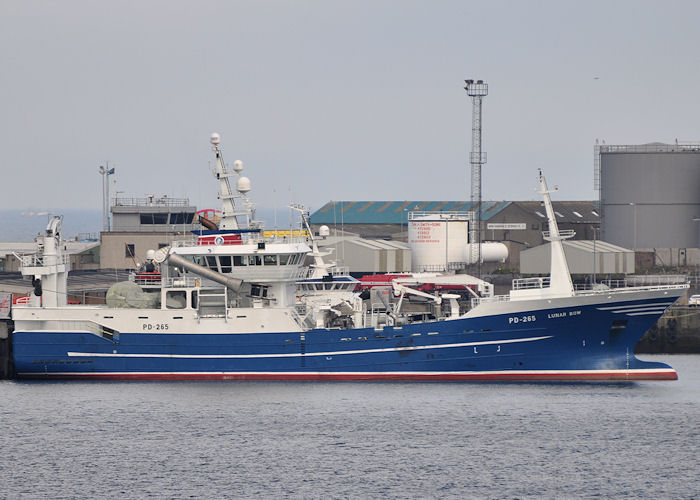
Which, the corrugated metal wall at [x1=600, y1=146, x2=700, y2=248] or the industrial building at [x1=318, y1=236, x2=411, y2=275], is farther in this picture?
the corrugated metal wall at [x1=600, y1=146, x2=700, y2=248]

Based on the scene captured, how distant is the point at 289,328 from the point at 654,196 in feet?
147

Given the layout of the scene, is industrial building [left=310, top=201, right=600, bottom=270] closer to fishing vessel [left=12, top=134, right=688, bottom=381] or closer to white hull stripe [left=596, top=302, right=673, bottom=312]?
fishing vessel [left=12, top=134, right=688, bottom=381]

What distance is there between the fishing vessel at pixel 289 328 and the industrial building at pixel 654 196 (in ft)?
125

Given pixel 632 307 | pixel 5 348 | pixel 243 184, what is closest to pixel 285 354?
pixel 243 184

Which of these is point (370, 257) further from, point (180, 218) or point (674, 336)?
point (674, 336)

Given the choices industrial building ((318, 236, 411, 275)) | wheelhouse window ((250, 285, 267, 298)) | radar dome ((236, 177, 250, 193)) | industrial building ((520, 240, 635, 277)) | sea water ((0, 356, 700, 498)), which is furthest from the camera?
industrial building ((318, 236, 411, 275))

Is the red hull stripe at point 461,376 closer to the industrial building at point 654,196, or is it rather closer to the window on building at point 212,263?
the window on building at point 212,263

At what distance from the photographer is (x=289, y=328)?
2069 inches

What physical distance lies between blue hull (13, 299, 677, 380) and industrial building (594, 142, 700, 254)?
3839cm

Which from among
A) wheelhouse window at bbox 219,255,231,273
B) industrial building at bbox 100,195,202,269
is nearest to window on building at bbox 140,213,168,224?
industrial building at bbox 100,195,202,269

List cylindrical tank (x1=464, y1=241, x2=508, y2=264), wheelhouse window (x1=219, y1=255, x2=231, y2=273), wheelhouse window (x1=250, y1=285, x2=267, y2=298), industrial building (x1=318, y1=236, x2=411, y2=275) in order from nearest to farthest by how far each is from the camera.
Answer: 1. wheelhouse window (x1=219, y1=255, x2=231, y2=273)
2. wheelhouse window (x1=250, y1=285, x2=267, y2=298)
3. industrial building (x1=318, y1=236, x2=411, y2=275)
4. cylindrical tank (x1=464, y1=241, x2=508, y2=264)

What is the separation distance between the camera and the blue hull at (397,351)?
5172 cm

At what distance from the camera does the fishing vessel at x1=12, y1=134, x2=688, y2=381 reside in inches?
2035

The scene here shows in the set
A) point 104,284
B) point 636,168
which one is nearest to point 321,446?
point 104,284
